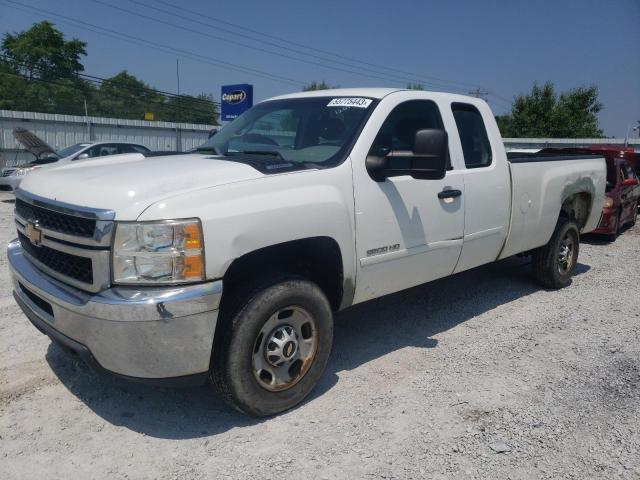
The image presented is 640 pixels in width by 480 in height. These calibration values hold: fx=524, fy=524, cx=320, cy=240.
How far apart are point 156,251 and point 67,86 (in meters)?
48.5

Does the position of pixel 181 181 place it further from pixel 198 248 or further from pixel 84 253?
pixel 84 253

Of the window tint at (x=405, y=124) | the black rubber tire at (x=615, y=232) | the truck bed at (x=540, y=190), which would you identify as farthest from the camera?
the black rubber tire at (x=615, y=232)

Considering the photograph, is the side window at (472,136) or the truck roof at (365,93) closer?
the truck roof at (365,93)

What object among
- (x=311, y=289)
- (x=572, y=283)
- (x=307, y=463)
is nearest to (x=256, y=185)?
(x=311, y=289)

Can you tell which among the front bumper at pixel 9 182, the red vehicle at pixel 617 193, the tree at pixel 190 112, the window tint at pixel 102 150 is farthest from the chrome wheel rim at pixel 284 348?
the tree at pixel 190 112

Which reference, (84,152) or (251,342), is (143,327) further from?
(84,152)

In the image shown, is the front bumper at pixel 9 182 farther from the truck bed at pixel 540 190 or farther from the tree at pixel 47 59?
the tree at pixel 47 59

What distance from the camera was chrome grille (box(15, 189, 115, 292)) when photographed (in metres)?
2.67

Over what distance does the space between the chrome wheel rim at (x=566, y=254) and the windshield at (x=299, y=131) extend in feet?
11.8

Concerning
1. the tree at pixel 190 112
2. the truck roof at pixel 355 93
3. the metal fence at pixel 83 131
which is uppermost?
the tree at pixel 190 112

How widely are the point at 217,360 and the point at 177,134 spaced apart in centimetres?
2473

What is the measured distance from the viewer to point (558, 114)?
36.6m

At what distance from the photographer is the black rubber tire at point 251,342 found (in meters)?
2.94

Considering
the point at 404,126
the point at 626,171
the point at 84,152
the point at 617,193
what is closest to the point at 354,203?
the point at 404,126
